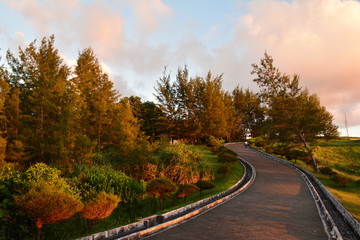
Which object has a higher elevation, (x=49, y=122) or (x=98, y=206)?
(x=49, y=122)

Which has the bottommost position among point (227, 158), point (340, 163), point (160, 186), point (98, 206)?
point (98, 206)

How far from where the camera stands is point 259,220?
1044cm

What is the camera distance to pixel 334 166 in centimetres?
3950

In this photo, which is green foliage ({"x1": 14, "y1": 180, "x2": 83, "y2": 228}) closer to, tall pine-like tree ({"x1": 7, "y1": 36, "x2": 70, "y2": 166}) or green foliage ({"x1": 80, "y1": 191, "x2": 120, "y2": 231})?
green foliage ({"x1": 80, "y1": 191, "x2": 120, "y2": 231})

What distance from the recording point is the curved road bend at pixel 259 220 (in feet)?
27.9

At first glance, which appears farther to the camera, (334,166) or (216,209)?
(334,166)

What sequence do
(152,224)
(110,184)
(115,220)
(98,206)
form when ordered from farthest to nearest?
(110,184), (115,220), (152,224), (98,206)

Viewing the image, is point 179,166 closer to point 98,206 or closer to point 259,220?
point 259,220

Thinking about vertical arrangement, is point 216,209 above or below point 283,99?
below

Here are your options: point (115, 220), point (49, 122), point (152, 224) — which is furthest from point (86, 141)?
point (152, 224)

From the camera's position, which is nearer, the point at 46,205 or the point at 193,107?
the point at 46,205

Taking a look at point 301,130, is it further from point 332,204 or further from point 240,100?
point 240,100

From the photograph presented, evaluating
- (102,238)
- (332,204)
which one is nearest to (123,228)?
(102,238)

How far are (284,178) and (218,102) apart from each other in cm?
2856
